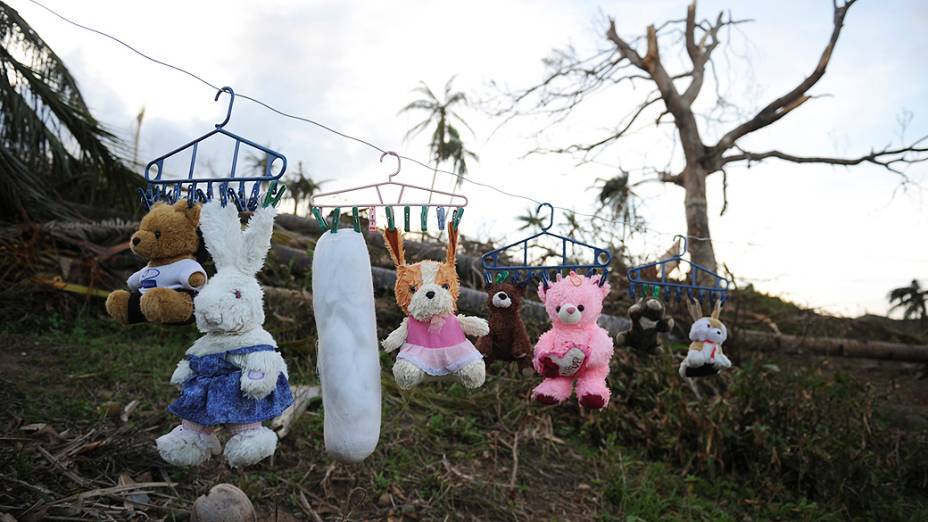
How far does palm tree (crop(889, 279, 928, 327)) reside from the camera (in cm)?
740

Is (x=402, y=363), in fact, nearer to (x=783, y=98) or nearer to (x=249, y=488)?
(x=249, y=488)

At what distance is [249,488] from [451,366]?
191 cm

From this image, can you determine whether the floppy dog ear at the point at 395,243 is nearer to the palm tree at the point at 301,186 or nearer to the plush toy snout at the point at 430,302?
the plush toy snout at the point at 430,302

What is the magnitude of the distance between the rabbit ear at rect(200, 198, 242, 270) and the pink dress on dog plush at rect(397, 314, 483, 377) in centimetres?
53

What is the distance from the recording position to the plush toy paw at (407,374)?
1774mm

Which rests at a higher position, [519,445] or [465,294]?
[465,294]

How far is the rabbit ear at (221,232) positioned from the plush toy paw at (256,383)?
29cm

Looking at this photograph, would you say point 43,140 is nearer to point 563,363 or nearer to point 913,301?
point 563,363

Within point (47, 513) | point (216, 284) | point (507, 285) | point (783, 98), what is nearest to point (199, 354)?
point (216, 284)

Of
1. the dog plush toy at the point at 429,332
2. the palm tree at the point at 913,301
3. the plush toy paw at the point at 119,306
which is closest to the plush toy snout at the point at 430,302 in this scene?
the dog plush toy at the point at 429,332

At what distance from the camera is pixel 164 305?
161 centimetres

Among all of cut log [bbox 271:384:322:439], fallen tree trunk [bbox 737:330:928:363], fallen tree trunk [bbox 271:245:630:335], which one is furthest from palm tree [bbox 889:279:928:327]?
cut log [bbox 271:384:322:439]

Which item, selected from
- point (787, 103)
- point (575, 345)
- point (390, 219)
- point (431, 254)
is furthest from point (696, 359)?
point (787, 103)

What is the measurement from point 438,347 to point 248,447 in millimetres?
561
